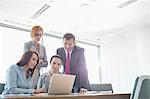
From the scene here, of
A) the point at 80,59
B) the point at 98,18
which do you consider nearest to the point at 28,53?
the point at 80,59

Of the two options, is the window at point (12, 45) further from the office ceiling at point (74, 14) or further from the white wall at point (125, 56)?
the white wall at point (125, 56)

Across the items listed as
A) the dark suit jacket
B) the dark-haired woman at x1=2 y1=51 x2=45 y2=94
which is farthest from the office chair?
the dark suit jacket

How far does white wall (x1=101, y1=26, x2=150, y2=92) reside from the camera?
5570mm

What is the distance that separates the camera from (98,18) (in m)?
4.95

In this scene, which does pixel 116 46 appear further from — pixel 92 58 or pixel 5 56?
pixel 5 56

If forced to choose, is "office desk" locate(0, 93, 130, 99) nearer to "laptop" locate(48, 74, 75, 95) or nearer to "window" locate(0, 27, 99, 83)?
"laptop" locate(48, 74, 75, 95)

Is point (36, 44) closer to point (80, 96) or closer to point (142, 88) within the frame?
point (80, 96)

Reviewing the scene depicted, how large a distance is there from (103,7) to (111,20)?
0.83m

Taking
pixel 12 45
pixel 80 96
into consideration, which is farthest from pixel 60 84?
pixel 12 45

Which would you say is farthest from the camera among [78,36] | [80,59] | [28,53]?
[78,36]

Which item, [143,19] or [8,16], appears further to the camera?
[143,19]

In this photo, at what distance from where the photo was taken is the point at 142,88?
5.35ft

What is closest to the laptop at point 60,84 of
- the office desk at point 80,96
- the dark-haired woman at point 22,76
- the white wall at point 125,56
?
the office desk at point 80,96

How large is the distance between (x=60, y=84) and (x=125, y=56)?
434 centimetres
